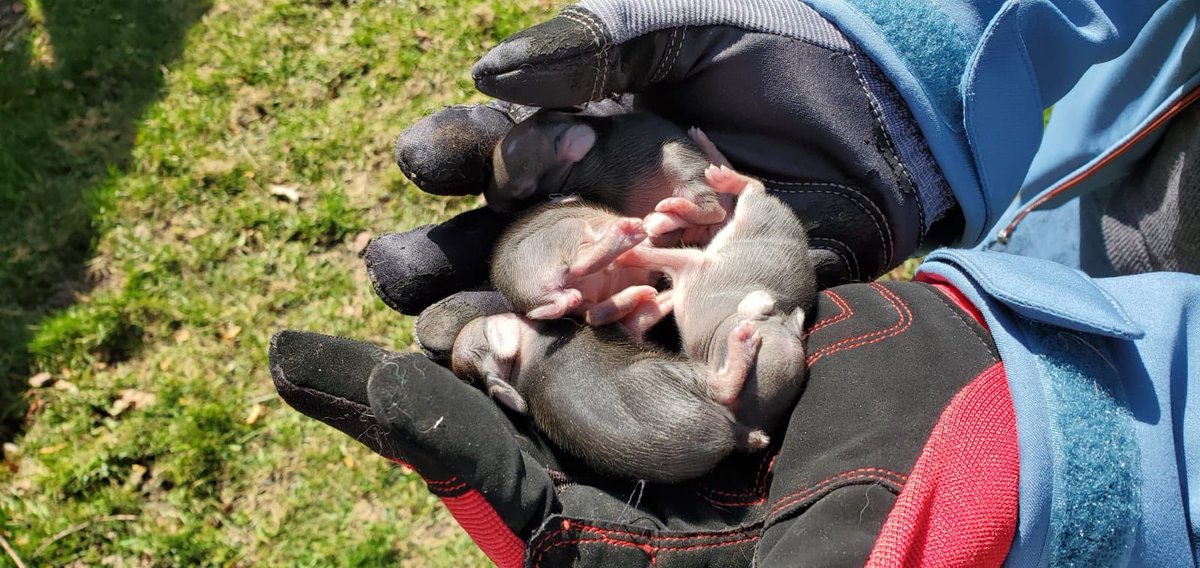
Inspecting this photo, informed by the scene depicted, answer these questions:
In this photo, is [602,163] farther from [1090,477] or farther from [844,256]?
[1090,477]

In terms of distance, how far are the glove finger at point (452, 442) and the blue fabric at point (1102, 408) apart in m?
1.08

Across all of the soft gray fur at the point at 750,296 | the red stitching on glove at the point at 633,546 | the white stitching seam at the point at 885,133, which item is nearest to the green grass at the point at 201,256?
the soft gray fur at the point at 750,296

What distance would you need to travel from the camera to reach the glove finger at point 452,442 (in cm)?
192

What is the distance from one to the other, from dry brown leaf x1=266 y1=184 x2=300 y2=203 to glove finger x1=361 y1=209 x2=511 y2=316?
2.46 metres

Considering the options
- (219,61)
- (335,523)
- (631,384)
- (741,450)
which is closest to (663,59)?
(631,384)

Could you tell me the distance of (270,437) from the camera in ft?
14.0

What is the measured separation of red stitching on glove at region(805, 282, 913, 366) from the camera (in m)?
2.19

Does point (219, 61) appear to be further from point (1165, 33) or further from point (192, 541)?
point (1165, 33)

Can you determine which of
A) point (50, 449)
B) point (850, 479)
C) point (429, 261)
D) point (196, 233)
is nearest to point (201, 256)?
point (196, 233)

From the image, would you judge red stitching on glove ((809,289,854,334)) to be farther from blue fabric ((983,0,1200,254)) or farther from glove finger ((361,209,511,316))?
glove finger ((361,209,511,316))

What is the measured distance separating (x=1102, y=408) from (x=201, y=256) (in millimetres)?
4499

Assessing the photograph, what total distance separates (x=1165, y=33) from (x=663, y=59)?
141cm

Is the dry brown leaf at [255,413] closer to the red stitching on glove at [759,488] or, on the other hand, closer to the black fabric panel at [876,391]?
the red stitching on glove at [759,488]

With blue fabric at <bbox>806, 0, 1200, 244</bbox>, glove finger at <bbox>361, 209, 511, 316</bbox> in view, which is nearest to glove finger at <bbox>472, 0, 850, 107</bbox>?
blue fabric at <bbox>806, 0, 1200, 244</bbox>
